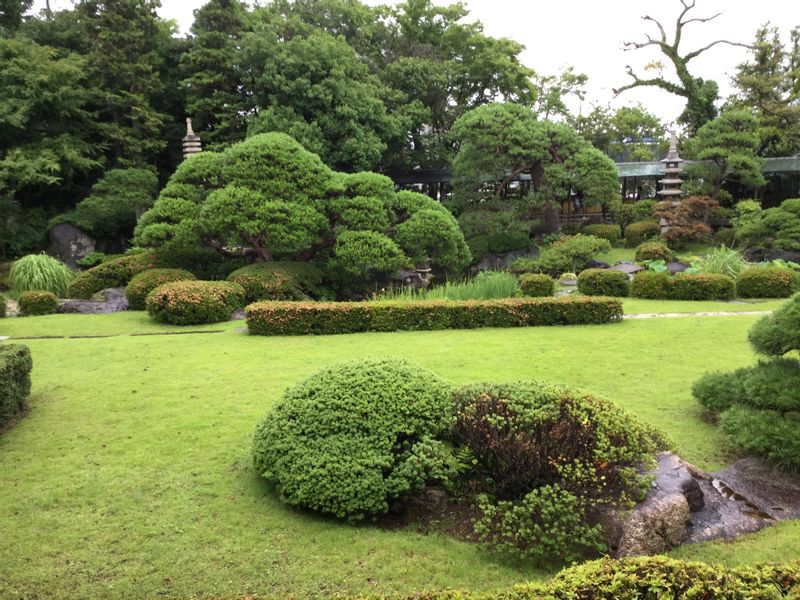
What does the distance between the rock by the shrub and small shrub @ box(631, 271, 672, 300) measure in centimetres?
1793

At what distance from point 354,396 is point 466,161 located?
54.2 feet

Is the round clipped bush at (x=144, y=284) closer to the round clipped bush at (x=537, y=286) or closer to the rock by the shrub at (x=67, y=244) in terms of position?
the round clipped bush at (x=537, y=286)

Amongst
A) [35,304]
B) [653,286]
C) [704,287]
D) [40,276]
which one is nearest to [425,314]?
[653,286]

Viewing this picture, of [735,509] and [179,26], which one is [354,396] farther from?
[179,26]

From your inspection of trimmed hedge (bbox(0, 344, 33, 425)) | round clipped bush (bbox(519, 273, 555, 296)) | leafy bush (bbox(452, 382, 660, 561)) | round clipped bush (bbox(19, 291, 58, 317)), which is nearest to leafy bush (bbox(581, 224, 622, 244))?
round clipped bush (bbox(519, 273, 555, 296))

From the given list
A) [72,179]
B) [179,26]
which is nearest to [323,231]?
[72,179]

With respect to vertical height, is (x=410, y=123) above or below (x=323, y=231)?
above

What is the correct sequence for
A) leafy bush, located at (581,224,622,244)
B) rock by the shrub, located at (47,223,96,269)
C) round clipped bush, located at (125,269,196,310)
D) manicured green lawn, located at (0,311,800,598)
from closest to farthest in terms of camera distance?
manicured green lawn, located at (0,311,800,598) → round clipped bush, located at (125,269,196,310) → rock by the shrub, located at (47,223,96,269) → leafy bush, located at (581,224,622,244)

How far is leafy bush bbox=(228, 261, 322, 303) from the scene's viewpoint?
A: 42.0ft

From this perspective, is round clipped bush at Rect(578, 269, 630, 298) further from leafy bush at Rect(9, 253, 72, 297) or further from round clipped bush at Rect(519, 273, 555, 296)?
leafy bush at Rect(9, 253, 72, 297)

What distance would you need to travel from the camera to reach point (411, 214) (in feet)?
47.4

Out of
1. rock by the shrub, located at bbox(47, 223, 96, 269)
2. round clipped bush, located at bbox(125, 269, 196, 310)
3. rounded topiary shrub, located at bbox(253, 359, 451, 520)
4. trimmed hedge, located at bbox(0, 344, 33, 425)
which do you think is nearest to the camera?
rounded topiary shrub, located at bbox(253, 359, 451, 520)

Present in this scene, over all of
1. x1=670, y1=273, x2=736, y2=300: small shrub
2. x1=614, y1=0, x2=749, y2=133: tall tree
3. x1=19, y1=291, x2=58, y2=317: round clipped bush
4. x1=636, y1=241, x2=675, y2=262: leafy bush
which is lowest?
x1=19, y1=291, x2=58, y2=317: round clipped bush

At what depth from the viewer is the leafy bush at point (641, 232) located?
22.2m
